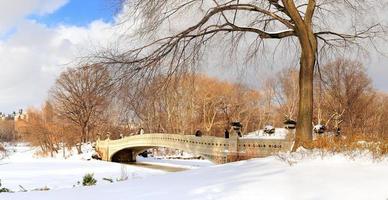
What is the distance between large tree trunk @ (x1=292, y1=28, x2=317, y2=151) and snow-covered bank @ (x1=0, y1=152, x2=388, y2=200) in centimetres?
230

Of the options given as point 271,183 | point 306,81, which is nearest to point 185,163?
point 306,81

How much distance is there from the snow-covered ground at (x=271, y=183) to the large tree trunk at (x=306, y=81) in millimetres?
2115

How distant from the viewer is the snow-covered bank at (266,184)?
763 cm

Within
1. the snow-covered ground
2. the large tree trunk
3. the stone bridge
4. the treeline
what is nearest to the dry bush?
the snow-covered ground

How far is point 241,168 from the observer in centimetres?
1070

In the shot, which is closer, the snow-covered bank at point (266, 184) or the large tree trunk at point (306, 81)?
the snow-covered bank at point (266, 184)

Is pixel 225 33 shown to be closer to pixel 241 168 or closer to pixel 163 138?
pixel 241 168

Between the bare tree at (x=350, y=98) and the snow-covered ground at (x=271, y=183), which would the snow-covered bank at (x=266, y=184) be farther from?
the bare tree at (x=350, y=98)

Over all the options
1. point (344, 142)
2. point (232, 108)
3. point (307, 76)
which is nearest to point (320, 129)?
point (307, 76)

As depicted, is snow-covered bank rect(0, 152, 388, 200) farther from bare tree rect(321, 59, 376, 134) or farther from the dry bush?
bare tree rect(321, 59, 376, 134)

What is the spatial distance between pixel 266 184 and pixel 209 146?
74.1 feet

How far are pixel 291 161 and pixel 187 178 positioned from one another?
2271 millimetres

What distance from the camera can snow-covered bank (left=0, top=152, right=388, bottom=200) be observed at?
7.63 metres

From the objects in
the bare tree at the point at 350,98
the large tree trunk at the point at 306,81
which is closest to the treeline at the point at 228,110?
the bare tree at the point at 350,98
